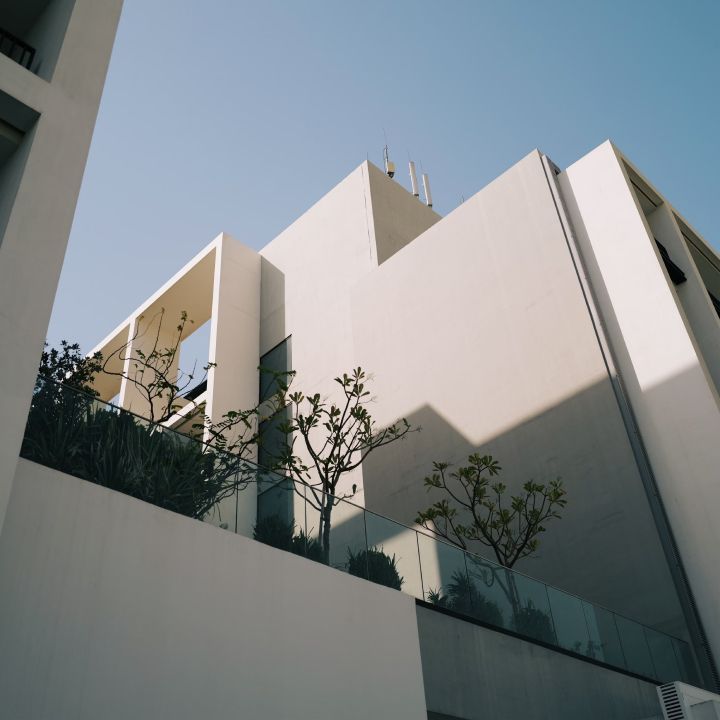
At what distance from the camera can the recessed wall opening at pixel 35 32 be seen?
342 inches

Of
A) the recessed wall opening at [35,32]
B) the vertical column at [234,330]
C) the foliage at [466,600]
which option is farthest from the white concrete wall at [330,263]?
the recessed wall opening at [35,32]

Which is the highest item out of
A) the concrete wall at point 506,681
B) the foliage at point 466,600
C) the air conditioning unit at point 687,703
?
the foliage at point 466,600

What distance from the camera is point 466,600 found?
1017 cm

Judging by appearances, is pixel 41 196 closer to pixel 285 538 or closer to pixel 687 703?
pixel 285 538

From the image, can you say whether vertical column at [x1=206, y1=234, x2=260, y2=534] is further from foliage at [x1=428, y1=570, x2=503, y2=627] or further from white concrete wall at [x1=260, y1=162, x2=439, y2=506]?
foliage at [x1=428, y1=570, x2=503, y2=627]

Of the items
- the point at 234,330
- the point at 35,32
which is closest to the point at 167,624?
the point at 35,32

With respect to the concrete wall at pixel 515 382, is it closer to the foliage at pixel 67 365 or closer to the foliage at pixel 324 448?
the foliage at pixel 324 448

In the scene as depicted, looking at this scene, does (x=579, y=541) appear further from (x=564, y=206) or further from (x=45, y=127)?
(x=45, y=127)

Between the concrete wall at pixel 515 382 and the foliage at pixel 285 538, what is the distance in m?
6.46

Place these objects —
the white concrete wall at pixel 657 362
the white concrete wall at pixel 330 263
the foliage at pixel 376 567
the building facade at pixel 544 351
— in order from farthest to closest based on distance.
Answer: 1. the white concrete wall at pixel 330 263
2. the building facade at pixel 544 351
3. the white concrete wall at pixel 657 362
4. the foliage at pixel 376 567

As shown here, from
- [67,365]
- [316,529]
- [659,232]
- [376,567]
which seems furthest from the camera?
[659,232]

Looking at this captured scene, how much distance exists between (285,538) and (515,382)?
8.50 m

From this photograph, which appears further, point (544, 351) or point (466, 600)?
point (544, 351)

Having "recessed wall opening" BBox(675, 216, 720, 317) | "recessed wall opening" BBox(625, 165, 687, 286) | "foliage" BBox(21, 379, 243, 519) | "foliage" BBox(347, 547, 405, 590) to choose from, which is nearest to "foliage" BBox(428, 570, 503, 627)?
"foliage" BBox(347, 547, 405, 590)
